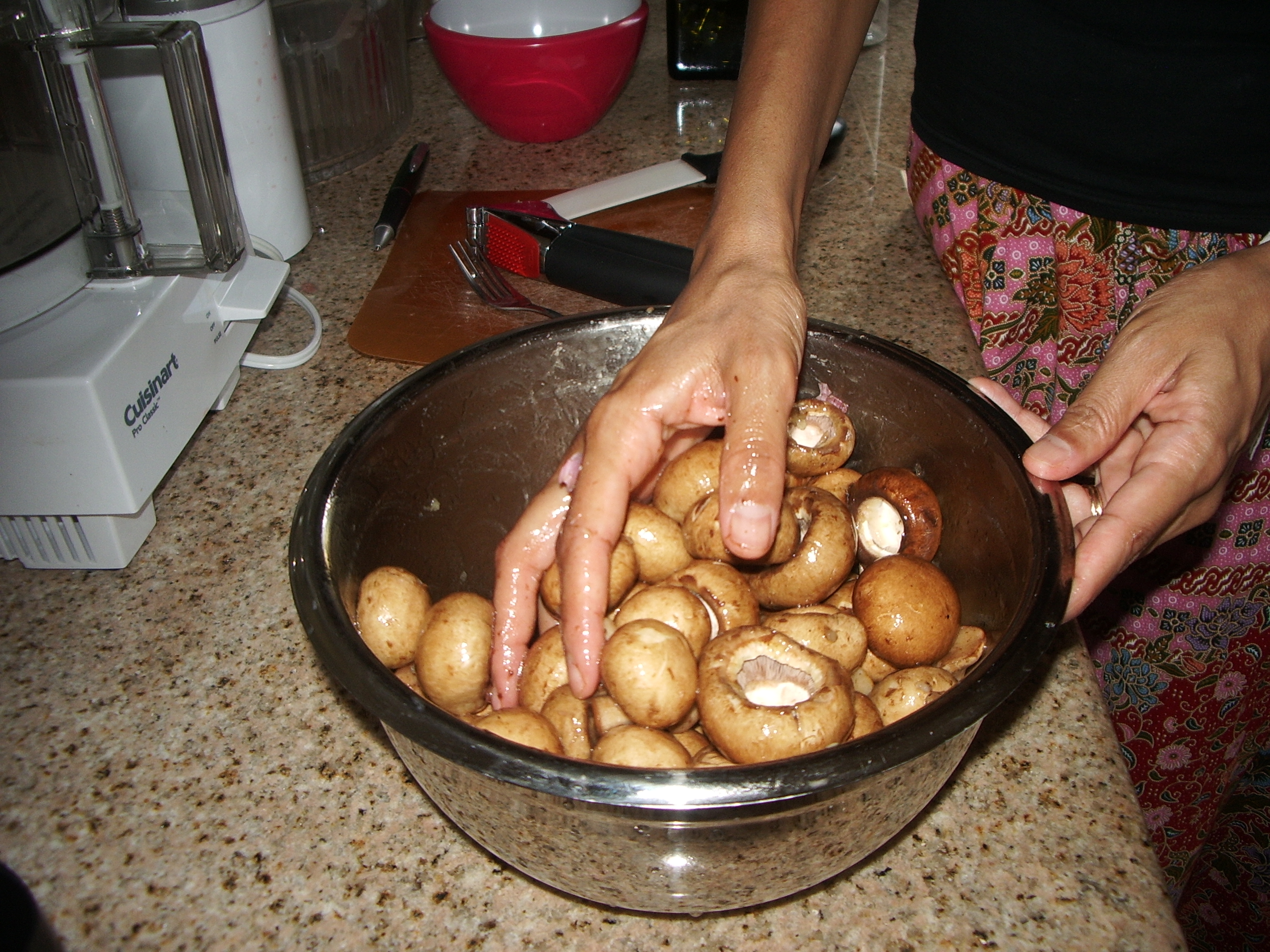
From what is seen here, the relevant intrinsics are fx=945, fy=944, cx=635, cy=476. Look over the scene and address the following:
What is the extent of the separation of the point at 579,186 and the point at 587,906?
4.30 ft

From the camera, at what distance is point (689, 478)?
94 centimetres

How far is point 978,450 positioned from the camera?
871 mm

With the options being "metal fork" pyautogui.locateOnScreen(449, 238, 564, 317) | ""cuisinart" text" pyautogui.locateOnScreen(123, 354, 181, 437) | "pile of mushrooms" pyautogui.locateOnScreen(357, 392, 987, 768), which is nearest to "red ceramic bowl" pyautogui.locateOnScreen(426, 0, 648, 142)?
"metal fork" pyautogui.locateOnScreen(449, 238, 564, 317)

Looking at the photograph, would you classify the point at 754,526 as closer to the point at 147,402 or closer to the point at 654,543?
the point at 654,543

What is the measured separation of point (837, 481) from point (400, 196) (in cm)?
105

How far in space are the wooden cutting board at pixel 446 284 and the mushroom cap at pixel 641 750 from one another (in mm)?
709

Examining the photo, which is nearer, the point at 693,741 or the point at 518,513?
the point at 693,741

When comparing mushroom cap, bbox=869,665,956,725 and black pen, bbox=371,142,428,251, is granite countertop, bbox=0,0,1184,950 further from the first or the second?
black pen, bbox=371,142,428,251

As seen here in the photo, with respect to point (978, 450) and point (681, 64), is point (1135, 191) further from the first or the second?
point (681, 64)

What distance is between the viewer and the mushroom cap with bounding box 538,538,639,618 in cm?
87

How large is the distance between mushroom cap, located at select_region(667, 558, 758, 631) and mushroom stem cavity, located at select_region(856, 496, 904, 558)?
0.15 m

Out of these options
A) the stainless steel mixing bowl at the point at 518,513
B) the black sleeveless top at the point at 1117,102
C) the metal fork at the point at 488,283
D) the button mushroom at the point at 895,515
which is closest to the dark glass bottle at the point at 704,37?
the black sleeveless top at the point at 1117,102

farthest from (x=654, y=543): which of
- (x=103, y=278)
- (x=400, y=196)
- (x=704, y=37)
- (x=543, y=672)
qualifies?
(x=704, y=37)

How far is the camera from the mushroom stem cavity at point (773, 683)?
77 cm
